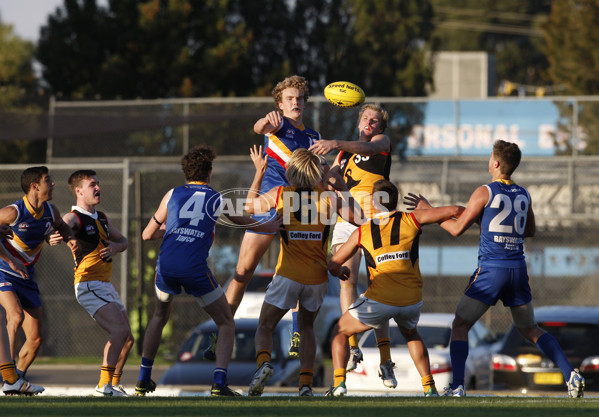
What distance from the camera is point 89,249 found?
10.9 m

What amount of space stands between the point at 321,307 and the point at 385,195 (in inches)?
475

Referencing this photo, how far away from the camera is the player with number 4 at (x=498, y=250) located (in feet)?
33.2

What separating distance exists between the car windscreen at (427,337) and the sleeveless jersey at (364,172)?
590 cm

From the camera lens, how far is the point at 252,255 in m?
10.9

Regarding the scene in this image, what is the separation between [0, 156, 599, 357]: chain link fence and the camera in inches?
850

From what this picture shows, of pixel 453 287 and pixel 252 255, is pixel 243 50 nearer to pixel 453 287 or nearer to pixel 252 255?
pixel 453 287

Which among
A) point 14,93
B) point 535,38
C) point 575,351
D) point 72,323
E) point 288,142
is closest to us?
point 288,142

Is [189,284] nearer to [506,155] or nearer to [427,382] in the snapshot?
[427,382]

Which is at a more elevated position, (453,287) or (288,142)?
(288,142)

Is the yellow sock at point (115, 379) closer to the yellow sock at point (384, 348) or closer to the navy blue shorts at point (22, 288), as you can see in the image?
the navy blue shorts at point (22, 288)

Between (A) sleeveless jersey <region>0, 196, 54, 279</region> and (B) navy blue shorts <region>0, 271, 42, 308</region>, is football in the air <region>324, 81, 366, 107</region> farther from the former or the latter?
(B) navy blue shorts <region>0, 271, 42, 308</region>

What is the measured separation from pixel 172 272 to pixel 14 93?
2322 centimetres

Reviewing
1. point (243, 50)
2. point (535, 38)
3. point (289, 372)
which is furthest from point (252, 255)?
point (535, 38)

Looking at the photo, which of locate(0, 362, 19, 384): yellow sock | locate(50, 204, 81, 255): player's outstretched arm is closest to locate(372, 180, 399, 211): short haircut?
locate(50, 204, 81, 255): player's outstretched arm
